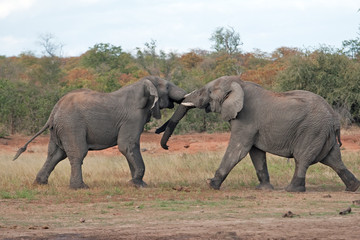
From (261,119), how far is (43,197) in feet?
15.7

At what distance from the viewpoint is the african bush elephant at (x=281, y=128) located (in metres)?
13.8

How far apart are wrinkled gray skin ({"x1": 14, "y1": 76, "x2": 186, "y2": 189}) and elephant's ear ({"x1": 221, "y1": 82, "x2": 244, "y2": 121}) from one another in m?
1.53

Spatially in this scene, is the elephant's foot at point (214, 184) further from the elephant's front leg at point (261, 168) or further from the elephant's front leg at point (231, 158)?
the elephant's front leg at point (261, 168)

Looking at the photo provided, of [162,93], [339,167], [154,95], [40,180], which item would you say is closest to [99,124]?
[154,95]

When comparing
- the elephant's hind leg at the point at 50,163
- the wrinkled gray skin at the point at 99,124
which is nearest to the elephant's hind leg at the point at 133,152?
the wrinkled gray skin at the point at 99,124

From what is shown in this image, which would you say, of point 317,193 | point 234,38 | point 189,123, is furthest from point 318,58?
point 234,38

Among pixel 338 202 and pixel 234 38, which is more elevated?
pixel 234 38

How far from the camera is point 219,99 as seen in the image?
14555mm

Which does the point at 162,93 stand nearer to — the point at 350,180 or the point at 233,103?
the point at 233,103

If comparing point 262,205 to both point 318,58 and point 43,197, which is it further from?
point 318,58

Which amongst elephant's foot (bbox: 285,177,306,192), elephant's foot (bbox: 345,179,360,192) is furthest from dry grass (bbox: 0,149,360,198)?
elephant's foot (bbox: 285,177,306,192)

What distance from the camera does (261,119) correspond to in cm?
1410

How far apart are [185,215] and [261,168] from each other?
471 centimetres

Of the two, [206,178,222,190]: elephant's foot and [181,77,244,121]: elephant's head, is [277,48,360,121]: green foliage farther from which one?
[206,178,222,190]: elephant's foot
